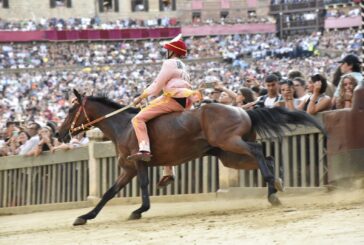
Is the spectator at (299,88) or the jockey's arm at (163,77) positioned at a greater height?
the jockey's arm at (163,77)

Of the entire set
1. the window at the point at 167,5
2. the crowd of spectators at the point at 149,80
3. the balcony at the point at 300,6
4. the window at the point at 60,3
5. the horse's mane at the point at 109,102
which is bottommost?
the crowd of spectators at the point at 149,80

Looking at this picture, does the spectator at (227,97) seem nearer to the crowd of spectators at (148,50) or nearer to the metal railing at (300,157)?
the metal railing at (300,157)

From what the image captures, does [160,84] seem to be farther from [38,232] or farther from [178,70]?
[38,232]

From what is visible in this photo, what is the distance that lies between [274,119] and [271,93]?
5.93ft

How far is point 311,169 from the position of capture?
13117 mm

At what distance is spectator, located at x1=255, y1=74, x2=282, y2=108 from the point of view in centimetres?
1392

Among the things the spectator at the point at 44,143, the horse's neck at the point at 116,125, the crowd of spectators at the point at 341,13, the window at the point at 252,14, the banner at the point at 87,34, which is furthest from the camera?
the window at the point at 252,14

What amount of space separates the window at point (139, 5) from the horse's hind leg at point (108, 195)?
7226 centimetres

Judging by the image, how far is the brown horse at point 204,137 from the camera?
12141 mm

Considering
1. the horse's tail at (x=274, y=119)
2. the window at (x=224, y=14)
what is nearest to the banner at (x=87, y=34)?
the window at (x=224, y=14)

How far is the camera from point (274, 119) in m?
12.3

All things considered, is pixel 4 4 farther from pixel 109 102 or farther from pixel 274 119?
pixel 274 119

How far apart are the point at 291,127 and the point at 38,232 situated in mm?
3910

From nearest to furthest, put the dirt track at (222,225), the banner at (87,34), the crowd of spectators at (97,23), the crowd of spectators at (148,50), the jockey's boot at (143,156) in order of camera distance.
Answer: the dirt track at (222,225)
the jockey's boot at (143,156)
the crowd of spectators at (148,50)
the banner at (87,34)
the crowd of spectators at (97,23)
